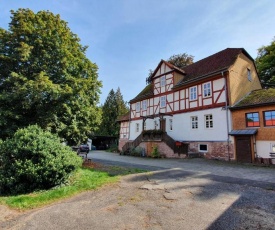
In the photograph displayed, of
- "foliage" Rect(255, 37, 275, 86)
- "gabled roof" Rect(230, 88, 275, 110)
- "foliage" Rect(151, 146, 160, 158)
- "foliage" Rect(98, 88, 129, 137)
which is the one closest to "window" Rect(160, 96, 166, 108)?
"foliage" Rect(151, 146, 160, 158)

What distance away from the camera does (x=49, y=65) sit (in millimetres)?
12789

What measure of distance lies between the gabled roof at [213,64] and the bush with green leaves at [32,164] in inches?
616

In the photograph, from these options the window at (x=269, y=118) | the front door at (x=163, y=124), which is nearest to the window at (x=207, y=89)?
the window at (x=269, y=118)

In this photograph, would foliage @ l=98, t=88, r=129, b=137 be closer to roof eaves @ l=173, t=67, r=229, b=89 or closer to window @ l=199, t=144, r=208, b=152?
roof eaves @ l=173, t=67, r=229, b=89

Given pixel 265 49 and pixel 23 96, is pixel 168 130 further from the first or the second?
→ pixel 265 49

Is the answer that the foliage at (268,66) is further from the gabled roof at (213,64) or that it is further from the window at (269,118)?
the window at (269,118)

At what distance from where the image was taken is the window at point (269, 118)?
47.8 ft

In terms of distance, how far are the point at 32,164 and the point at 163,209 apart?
542cm

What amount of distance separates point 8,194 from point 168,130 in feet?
58.2

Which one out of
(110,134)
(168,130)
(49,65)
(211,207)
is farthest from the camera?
(110,134)

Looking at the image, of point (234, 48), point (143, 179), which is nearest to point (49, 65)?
point (143, 179)

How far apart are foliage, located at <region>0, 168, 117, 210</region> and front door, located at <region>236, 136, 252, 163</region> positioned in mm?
11327

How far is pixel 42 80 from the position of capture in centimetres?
1063

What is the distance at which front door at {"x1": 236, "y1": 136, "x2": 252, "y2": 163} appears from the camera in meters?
15.4
